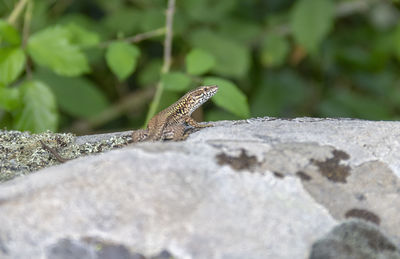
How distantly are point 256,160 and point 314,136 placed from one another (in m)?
0.53

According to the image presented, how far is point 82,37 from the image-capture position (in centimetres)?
552

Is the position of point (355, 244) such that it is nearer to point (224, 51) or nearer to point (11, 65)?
point (11, 65)

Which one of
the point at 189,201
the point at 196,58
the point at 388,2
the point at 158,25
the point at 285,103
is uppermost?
the point at 388,2

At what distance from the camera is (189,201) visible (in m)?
2.60

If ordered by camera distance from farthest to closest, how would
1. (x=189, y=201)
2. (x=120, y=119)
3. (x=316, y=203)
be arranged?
(x=120, y=119) → (x=316, y=203) → (x=189, y=201)

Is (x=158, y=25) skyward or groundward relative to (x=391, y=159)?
skyward

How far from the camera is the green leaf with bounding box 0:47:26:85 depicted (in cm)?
499

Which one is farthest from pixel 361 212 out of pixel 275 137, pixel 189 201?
pixel 189 201

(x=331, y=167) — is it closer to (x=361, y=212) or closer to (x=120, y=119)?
(x=361, y=212)

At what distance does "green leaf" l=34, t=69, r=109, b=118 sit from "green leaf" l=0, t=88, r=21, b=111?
1770 millimetres

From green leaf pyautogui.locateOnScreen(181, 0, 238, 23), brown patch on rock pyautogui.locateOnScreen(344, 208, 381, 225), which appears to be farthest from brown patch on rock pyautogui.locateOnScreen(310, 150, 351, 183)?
green leaf pyautogui.locateOnScreen(181, 0, 238, 23)

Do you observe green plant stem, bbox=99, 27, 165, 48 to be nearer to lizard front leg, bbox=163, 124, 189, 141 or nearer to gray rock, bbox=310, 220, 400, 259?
lizard front leg, bbox=163, 124, 189, 141

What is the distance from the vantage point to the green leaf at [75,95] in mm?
6887

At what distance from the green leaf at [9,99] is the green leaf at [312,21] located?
11.0 ft
